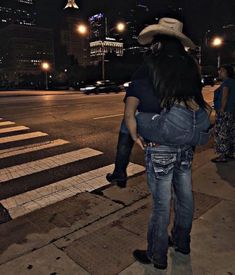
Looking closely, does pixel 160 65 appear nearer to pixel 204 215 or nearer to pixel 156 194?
pixel 156 194

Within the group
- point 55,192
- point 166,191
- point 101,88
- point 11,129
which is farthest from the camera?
point 101,88

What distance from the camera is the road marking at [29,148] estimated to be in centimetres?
695

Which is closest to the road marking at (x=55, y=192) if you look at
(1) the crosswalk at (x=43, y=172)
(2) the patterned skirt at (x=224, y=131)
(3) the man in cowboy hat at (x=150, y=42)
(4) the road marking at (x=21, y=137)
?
(1) the crosswalk at (x=43, y=172)

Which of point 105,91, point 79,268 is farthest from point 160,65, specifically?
point 105,91

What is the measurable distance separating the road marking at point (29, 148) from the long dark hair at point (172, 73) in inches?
211

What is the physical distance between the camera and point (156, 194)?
97.8 inches

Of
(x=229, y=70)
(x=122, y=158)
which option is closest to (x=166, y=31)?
(x=122, y=158)

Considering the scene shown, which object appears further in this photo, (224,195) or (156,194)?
(224,195)

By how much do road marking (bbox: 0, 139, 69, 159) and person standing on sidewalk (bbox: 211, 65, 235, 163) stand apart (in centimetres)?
408

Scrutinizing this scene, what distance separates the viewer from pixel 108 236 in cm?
323

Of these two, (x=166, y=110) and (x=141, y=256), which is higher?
(x=166, y=110)

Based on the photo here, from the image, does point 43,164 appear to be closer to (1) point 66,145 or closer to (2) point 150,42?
(1) point 66,145

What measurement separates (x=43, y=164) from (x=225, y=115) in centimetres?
377

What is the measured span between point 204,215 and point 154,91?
202 cm
